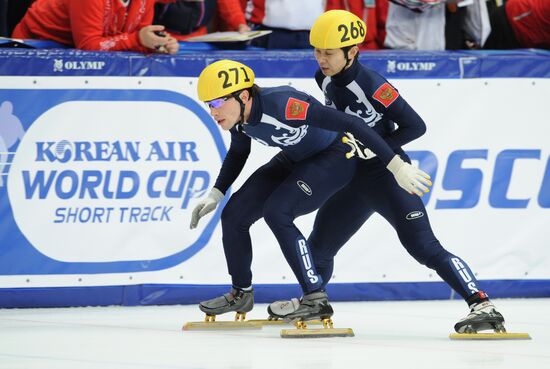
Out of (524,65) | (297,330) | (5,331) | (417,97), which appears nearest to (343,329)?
(297,330)

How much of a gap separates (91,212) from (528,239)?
3.11 m

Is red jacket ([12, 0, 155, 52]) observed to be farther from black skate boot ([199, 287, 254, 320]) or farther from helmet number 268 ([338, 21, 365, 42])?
black skate boot ([199, 287, 254, 320])

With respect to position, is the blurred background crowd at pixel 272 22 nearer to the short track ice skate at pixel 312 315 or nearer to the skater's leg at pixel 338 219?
the skater's leg at pixel 338 219

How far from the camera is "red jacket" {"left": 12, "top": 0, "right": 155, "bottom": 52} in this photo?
777cm

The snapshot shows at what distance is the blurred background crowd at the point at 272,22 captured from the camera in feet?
25.6

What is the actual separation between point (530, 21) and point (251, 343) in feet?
14.1

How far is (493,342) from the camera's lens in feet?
19.3

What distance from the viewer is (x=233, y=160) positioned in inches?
256

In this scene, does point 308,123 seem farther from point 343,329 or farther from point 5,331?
point 5,331

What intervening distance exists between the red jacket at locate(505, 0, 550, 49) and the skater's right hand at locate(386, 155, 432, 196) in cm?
362

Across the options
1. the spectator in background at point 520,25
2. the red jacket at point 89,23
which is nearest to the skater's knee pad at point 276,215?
the red jacket at point 89,23

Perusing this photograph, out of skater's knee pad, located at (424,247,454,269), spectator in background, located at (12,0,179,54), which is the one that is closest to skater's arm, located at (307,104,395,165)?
skater's knee pad, located at (424,247,454,269)

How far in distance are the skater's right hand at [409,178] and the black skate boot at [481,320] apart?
0.75 metres

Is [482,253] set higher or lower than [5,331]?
higher
